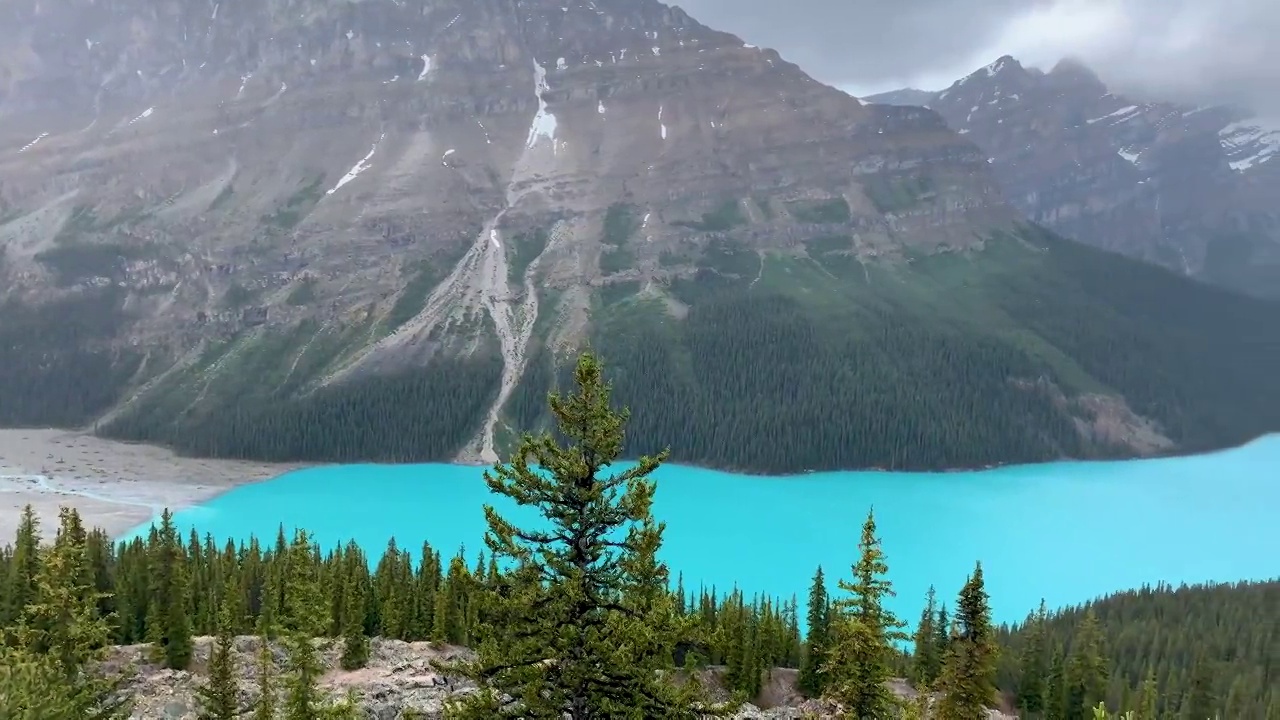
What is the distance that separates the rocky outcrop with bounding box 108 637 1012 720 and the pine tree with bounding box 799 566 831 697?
205cm

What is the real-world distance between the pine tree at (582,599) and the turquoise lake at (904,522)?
7602 cm

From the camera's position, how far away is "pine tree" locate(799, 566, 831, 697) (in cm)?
4834

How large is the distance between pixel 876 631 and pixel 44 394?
736 ft

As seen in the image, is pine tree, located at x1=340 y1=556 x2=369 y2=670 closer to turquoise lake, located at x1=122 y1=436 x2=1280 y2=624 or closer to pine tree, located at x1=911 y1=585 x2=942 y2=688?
pine tree, located at x1=911 y1=585 x2=942 y2=688

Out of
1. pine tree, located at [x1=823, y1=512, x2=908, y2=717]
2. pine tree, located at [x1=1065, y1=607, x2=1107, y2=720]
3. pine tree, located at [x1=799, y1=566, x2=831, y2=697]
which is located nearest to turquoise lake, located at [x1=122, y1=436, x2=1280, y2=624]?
pine tree, located at [x1=1065, y1=607, x2=1107, y2=720]

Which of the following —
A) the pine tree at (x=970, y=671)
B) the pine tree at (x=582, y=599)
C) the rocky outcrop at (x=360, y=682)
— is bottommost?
the rocky outcrop at (x=360, y=682)

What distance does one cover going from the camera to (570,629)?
504 inches

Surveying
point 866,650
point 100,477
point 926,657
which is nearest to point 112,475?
point 100,477

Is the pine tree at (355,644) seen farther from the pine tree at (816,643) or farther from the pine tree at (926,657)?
the pine tree at (926,657)

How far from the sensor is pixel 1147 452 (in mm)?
195500

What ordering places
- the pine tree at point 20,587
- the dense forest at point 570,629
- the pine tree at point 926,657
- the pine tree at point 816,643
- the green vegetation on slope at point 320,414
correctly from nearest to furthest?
the dense forest at point 570,629 → the pine tree at point 20,587 → the pine tree at point 816,643 → the pine tree at point 926,657 → the green vegetation on slope at point 320,414

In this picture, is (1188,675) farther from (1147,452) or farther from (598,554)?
(1147,452)

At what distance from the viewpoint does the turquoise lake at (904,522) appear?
98.8 meters

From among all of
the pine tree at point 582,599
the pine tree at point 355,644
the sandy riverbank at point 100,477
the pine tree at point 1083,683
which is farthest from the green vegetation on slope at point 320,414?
the pine tree at point 582,599
